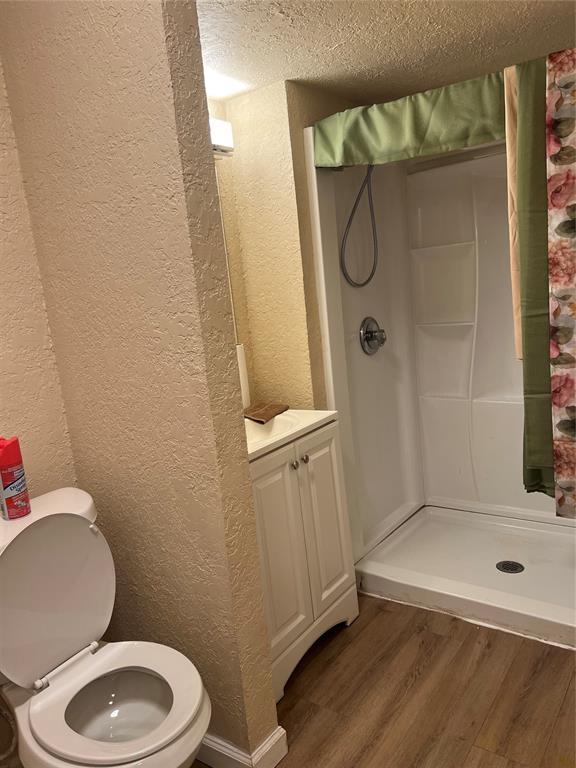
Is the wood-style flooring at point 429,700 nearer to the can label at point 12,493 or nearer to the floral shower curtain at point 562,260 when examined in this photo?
the floral shower curtain at point 562,260

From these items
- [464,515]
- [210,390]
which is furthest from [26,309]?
[464,515]

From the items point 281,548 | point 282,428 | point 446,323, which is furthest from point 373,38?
point 281,548

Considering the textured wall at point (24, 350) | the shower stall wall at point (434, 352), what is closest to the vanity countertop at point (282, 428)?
the shower stall wall at point (434, 352)

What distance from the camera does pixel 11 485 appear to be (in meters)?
1.43

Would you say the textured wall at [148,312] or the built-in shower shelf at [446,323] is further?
the built-in shower shelf at [446,323]

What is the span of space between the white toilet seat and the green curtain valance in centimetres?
182

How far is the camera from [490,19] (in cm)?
185

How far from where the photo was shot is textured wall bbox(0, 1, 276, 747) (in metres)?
1.31

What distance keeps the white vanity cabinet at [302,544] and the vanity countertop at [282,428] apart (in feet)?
0.08

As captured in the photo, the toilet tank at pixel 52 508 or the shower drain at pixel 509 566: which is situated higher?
the toilet tank at pixel 52 508

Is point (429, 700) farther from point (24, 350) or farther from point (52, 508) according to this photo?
point (24, 350)

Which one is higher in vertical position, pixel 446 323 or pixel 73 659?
pixel 446 323

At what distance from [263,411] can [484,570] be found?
4.05ft

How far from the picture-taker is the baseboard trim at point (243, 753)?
158 cm
